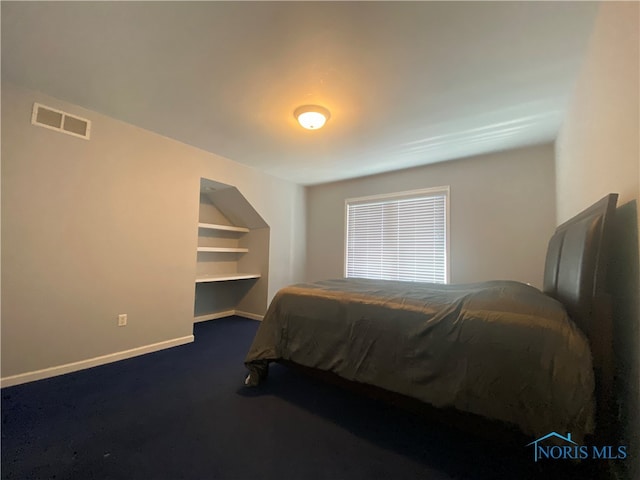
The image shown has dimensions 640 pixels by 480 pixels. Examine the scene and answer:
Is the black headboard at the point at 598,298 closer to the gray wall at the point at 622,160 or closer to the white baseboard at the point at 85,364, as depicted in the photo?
the gray wall at the point at 622,160

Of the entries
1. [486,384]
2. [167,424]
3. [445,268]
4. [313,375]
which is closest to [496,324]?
[486,384]

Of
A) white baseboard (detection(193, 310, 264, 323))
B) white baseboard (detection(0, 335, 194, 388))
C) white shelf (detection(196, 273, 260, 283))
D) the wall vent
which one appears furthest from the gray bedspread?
the wall vent

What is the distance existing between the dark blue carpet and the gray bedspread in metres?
0.28

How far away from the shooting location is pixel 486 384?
4.30ft

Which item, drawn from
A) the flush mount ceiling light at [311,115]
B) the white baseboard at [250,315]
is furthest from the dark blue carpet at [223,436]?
the flush mount ceiling light at [311,115]

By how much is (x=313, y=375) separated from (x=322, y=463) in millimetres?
694

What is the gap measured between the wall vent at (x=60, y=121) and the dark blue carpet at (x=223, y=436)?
2.20 metres

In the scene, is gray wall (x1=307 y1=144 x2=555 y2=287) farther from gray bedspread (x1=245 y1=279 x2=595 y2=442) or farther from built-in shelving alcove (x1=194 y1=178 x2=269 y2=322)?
built-in shelving alcove (x1=194 y1=178 x2=269 y2=322)

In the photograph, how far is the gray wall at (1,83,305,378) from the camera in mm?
2135

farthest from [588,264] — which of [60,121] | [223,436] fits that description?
[60,121]

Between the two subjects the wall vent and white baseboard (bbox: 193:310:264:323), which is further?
white baseboard (bbox: 193:310:264:323)

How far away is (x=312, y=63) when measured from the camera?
1.83 m

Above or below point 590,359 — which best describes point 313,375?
below

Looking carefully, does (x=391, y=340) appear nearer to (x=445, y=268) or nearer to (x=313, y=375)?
(x=313, y=375)
